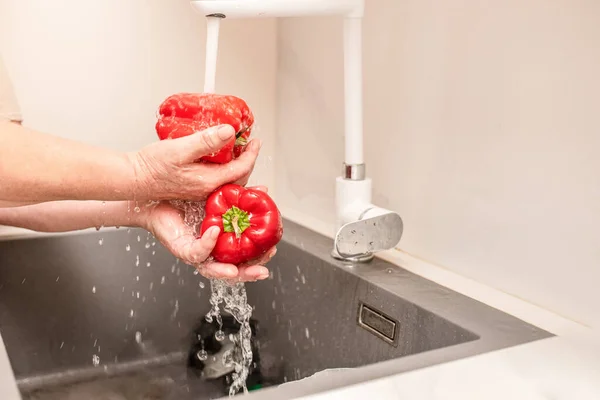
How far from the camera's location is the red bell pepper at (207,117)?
83cm

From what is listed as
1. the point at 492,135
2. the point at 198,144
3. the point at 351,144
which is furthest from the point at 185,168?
the point at 492,135

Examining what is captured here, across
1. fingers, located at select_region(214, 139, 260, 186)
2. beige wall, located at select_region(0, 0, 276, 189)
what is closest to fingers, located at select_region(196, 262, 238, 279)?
fingers, located at select_region(214, 139, 260, 186)

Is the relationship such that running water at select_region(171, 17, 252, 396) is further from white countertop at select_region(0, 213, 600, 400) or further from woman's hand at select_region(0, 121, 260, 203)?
white countertop at select_region(0, 213, 600, 400)

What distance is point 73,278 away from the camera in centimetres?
115

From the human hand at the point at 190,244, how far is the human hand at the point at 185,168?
42mm

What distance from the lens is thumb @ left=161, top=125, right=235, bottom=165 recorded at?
2.47 ft

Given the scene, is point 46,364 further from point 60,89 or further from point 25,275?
point 60,89

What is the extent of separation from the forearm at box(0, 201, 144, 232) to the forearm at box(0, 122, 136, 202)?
0.49 ft

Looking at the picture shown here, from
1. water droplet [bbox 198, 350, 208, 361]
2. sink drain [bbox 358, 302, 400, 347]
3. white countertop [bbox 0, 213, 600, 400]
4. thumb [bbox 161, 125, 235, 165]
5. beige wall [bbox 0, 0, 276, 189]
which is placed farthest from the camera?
beige wall [bbox 0, 0, 276, 189]

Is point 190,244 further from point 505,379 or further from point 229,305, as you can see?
point 505,379

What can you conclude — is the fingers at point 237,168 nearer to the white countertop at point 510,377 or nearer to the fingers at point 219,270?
the fingers at point 219,270

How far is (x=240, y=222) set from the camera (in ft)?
2.75

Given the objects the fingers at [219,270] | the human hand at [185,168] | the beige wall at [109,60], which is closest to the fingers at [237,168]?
the human hand at [185,168]

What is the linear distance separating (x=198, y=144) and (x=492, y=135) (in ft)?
1.36
